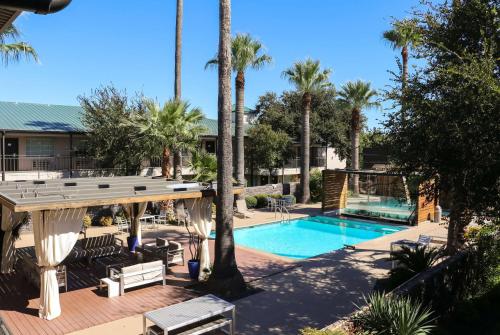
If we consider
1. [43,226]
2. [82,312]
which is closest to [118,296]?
[82,312]

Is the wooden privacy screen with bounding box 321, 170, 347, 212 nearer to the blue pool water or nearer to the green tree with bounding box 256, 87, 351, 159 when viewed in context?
the blue pool water

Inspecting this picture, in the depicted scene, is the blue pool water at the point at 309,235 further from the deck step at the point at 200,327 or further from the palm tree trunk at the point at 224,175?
the deck step at the point at 200,327

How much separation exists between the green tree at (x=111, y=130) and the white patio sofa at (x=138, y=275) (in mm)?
12131

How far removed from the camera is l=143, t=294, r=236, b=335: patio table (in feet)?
24.0

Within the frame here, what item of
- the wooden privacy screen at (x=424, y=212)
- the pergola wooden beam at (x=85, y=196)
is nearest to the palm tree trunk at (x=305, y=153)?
the wooden privacy screen at (x=424, y=212)

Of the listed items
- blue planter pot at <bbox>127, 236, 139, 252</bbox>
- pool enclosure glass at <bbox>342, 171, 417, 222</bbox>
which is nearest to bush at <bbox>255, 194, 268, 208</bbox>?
pool enclosure glass at <bbox>342, 171, 417, 222</bbox>

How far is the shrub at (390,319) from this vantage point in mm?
6297

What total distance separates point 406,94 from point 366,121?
124 ft

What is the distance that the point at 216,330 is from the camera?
27.2 feet

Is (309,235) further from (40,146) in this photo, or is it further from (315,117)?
(315,117)

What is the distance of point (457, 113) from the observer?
736 centimetres

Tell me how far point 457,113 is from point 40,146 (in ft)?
79.8

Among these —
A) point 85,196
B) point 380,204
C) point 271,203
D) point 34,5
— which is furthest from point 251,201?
point 34,5

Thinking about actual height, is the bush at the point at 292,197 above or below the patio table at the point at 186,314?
above
